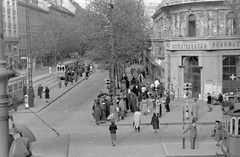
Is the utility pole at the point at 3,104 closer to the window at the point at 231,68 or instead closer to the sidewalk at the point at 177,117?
the sidewalk at the point at 177,117

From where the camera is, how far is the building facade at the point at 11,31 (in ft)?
252

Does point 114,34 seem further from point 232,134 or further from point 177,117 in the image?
point 232,134

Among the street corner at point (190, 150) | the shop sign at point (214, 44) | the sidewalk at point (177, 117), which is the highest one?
the shop sign at point (214, 44)

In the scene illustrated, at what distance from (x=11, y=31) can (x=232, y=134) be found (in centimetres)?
7098

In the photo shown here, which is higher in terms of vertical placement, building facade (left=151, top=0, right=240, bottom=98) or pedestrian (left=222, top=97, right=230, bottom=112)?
building facade (left=151, top=0, right=240, bottom=98)

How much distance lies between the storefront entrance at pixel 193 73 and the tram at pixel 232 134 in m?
17.6

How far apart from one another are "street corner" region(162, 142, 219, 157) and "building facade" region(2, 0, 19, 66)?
62936 mm

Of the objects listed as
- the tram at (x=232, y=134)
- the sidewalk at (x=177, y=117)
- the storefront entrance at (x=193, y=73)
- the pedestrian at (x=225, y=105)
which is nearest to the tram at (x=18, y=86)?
the sidewalk at (x=177, y=117)

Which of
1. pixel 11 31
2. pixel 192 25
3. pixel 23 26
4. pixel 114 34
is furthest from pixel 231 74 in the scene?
pixel 23 26

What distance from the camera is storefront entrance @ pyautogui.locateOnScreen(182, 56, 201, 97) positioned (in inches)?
1292

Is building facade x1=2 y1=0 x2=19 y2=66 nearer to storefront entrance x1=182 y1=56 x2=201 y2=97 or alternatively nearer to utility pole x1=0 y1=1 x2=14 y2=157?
storefront entrance x1=182 y1=56 x2=201 y2=97

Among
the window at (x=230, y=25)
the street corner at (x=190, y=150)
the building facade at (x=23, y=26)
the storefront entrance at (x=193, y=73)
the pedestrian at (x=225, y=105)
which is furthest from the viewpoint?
the building facade at (x=23, y=26)

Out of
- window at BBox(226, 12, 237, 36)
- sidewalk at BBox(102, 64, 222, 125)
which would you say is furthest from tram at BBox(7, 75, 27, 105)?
window at BBox(226, 12, 237, 36)

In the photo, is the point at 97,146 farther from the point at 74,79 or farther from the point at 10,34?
the point at 10,34
